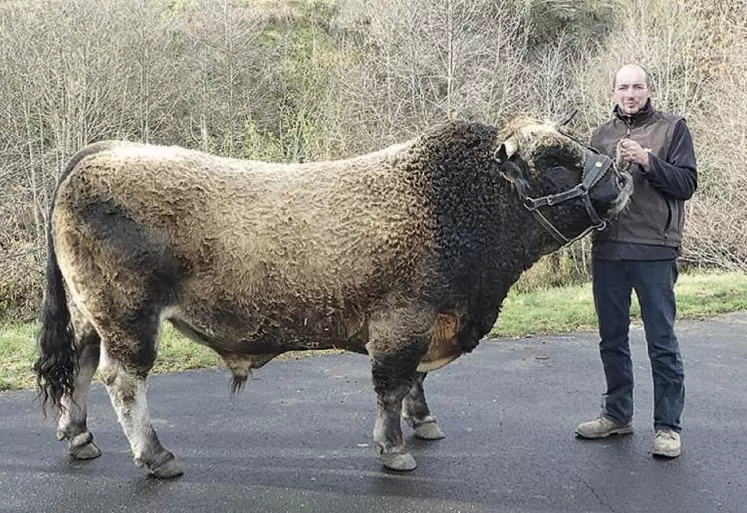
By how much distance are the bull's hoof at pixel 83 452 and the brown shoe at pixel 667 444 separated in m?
3.40

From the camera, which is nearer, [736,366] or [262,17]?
[736,366]

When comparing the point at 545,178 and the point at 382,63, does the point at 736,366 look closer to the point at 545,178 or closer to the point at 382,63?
the point at 545,178

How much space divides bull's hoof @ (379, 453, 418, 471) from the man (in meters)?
1.50

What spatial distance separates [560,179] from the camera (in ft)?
13.6

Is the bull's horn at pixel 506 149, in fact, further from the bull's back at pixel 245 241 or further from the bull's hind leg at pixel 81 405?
the bull's hind leg at pixel 81 405

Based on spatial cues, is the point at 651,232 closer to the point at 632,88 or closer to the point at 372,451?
the point at 632,88

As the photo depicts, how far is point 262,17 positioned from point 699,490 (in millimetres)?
33009

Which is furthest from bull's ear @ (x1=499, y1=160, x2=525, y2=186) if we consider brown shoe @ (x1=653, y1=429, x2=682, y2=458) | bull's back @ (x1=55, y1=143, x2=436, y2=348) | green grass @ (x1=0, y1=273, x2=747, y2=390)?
green grass @ (x1=0, y1=273, x2=747, y2=390)

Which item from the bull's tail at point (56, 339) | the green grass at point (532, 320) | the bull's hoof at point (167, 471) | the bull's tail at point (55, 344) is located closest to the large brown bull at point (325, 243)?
the bull's hoof at point (167, 471)

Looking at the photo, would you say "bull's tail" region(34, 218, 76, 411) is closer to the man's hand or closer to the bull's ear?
the bull's ear

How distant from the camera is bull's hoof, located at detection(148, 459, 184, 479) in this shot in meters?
4.14

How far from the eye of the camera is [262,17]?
111 feet

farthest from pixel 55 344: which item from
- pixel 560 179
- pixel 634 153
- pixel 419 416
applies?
pixel 634 153

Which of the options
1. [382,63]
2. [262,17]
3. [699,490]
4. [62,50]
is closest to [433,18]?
[382,63]
